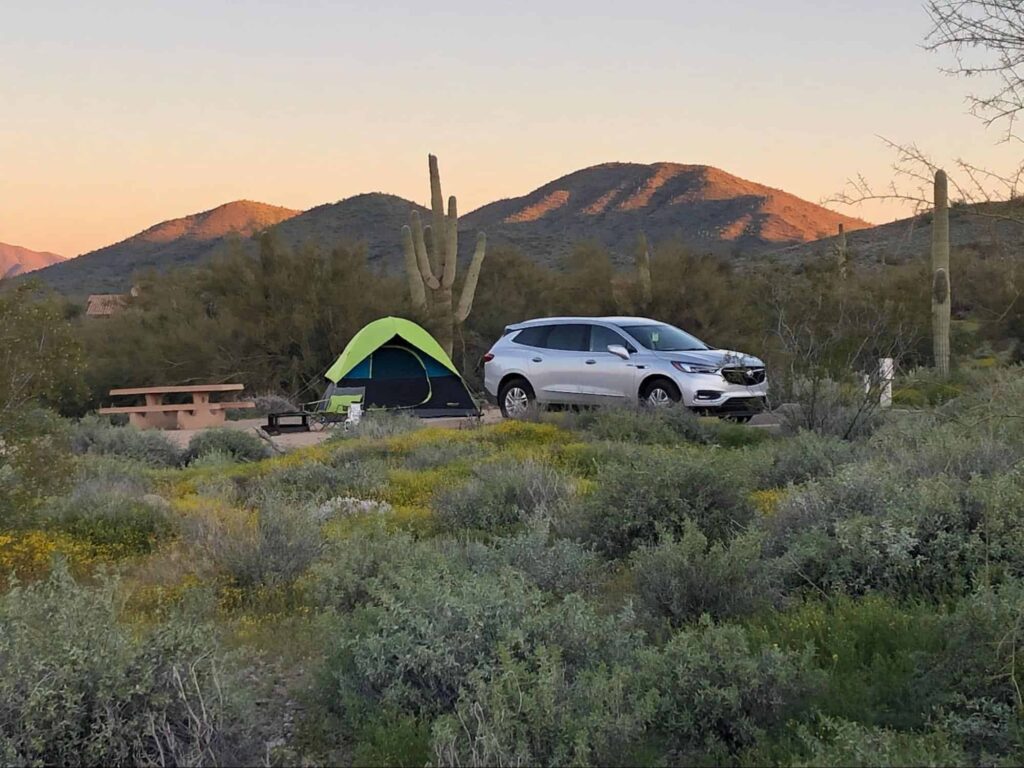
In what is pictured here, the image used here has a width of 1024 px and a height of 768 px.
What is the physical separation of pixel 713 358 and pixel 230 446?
23.5 ft

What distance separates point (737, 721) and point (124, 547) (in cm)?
536

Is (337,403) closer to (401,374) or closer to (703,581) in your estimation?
(401,374)

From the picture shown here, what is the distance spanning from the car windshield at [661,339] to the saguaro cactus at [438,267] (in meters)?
10.9

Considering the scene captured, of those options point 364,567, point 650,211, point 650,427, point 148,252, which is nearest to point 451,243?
point 650,427

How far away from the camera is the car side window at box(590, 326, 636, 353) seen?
15.7 metres

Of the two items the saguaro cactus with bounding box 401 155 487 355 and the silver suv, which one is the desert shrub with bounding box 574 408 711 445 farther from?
the saguaro cactus with bounding box 401 155 487 355

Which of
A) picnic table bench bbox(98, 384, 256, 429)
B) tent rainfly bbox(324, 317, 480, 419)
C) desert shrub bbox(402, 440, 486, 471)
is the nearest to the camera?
desert shrub bbox(402, 440, 486, 471)

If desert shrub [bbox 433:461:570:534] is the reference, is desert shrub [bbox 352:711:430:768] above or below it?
below

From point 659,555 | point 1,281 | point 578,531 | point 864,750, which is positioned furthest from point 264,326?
point 864,750

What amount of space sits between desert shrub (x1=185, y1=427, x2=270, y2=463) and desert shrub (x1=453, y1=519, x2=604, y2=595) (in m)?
8.51

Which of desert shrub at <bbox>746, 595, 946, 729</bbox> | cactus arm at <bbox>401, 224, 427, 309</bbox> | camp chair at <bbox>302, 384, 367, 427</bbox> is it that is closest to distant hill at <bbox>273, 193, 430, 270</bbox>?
cactus arm at <bbox>401, 224, 427, 309</bbox>

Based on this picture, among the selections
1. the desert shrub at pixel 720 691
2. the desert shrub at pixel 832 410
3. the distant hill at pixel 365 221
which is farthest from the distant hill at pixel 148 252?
the desert shrub at pixel 720 691

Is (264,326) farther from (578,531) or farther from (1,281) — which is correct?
(578,531)

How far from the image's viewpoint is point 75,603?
13.4 feet
